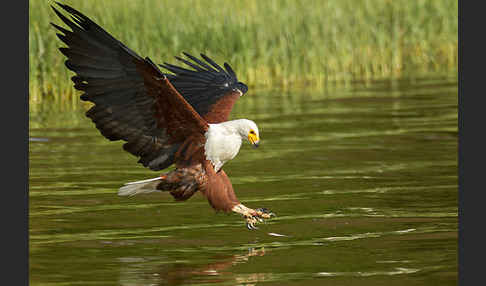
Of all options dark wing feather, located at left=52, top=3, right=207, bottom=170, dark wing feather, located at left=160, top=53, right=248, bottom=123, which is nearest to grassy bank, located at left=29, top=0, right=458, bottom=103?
dark wing feather, located at left=160, top=53, right=248, bottom=123

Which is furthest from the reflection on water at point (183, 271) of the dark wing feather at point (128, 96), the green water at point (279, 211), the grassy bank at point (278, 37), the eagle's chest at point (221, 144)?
the grassy bank at point (278, 37)

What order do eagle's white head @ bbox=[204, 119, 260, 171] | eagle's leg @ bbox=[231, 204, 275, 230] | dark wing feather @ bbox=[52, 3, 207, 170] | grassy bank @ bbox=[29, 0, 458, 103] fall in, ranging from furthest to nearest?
grassy bank @ bbox=[29, 0, 458, 103] < eagle's leg @ bbox=[231, 204, 275, 230] < eagle's white head @ bbox=[204, 119, 260, 171] < dark wing feather @ bbox=[52, 3, 207, 170]

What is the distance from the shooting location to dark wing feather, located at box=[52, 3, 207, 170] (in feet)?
23.6

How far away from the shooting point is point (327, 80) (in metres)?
17.4

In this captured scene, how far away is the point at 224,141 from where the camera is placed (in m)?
7.41

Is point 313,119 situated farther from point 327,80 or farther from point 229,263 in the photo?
point 229,263

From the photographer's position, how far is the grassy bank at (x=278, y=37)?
50.6ft

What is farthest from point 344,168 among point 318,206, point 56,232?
point 56,232

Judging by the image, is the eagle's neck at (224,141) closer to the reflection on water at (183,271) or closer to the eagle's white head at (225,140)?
the eagle's white head at (225,140)

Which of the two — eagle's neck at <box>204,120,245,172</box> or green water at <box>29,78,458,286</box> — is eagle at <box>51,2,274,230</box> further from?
green water at <box>29,78,458,286</box>

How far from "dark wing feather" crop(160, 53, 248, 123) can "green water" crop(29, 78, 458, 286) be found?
80 cm

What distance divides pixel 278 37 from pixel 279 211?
881 cm

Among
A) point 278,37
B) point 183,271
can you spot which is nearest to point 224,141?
point 183,271

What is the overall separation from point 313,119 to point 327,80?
144 inches
